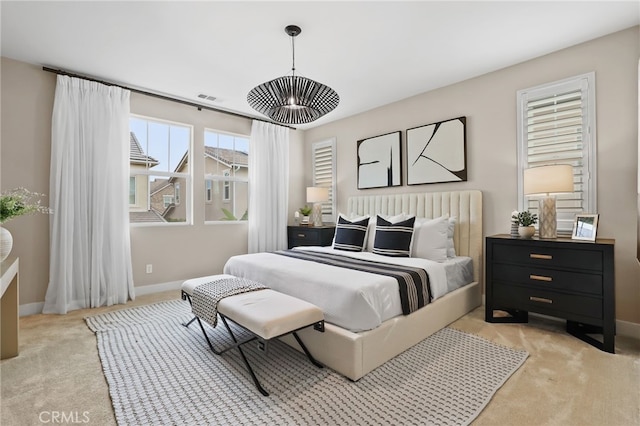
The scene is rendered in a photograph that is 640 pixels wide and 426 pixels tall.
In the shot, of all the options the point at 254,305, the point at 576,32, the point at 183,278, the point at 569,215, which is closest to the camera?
the point at 254,305

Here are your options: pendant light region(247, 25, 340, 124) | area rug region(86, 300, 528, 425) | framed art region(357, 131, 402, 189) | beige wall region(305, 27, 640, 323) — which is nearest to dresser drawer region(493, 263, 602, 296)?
beige wall region(305, 27, 640, 323)

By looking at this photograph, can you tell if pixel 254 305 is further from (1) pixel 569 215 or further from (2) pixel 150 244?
(1) pixel 569 215

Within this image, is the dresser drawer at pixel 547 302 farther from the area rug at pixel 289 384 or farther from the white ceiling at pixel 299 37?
the white ceiling at pixel 299 37

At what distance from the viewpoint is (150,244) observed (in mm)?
4016

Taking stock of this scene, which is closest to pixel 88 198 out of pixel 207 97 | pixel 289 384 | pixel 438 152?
pixel 207 97

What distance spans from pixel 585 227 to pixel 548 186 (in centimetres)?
44

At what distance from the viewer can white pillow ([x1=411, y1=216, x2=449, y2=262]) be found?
3.19 m

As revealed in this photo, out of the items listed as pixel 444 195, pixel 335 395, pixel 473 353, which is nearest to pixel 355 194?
pixel 444 195

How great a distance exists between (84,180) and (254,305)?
2722 mm

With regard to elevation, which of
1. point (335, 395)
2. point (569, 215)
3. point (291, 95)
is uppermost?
point (291, 95)

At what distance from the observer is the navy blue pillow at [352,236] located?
3664 mm

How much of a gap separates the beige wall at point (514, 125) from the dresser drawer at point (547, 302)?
0.56 metres

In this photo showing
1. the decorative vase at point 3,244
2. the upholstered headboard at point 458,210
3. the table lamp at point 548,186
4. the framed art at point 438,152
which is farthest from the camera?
the framed art at point 438,152

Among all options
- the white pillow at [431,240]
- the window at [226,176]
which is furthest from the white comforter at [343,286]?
the window at [226,176]
